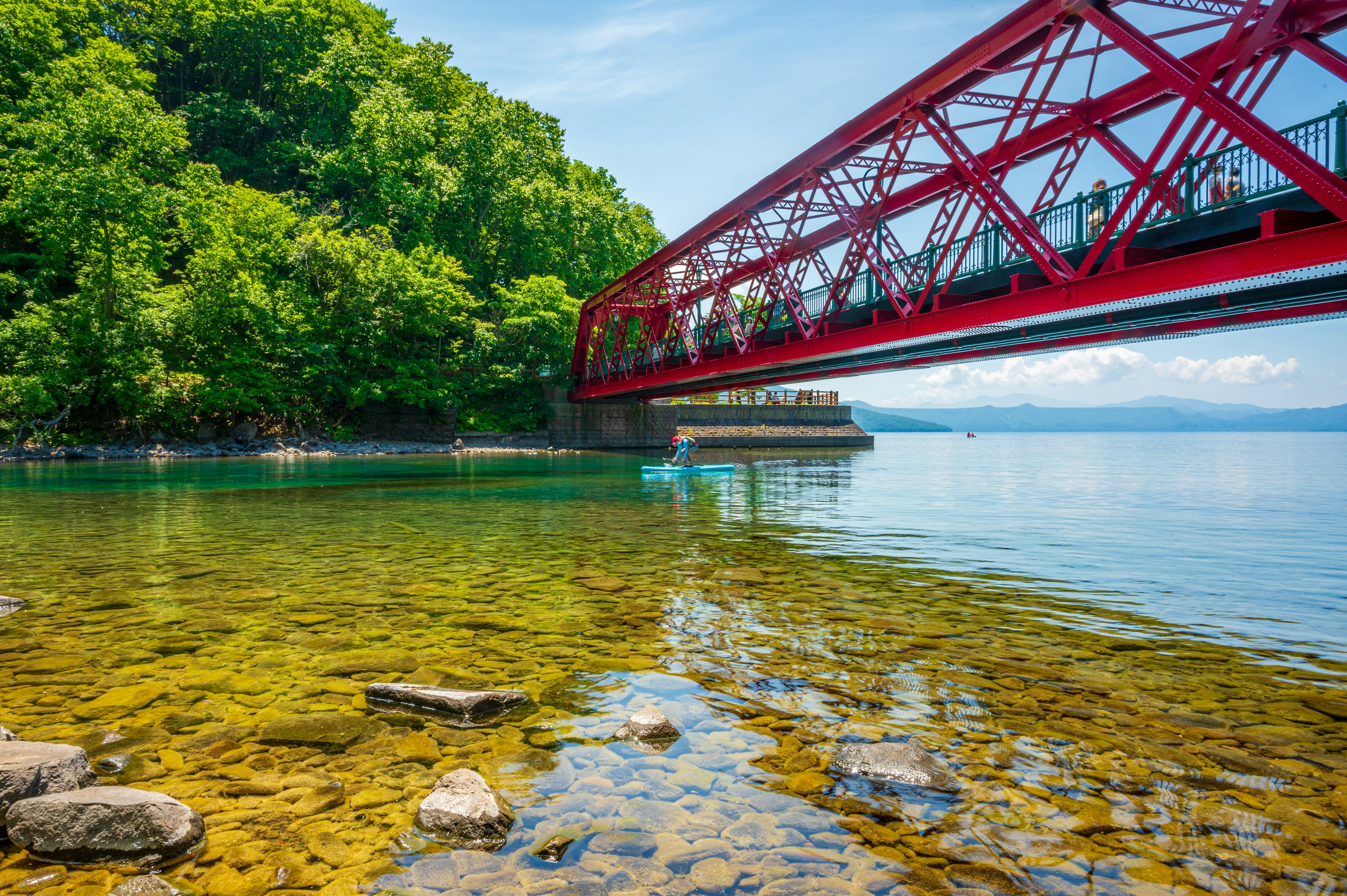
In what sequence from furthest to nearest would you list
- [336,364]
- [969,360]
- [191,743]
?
[336,364], [969,360], [191,743]

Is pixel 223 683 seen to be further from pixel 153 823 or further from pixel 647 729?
pixel 647 729

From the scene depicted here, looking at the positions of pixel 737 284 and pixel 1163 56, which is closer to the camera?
pixel 1163 56

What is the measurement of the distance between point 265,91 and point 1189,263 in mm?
78125

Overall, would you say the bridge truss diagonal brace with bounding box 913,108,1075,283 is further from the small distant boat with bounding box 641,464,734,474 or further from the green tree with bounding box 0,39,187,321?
the green tree with bounding box 0,39,187,321

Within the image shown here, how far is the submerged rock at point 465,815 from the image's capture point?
11.4ft

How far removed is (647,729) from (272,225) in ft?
165

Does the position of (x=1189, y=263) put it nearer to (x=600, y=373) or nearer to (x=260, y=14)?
(x=600, y=373)

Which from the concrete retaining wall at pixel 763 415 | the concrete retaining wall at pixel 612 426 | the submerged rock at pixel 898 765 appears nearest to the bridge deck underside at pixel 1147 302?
the submerged rock at pixel 898 765

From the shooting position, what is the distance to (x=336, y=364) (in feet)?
157

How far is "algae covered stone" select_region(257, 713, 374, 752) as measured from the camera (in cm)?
456

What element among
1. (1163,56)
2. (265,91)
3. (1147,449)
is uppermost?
(265,91)

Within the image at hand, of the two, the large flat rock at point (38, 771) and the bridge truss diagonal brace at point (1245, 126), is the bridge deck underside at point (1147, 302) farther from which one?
the large flat rock at point (38, 771)

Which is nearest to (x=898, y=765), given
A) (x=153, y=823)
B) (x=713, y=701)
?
(x=713, y=701)

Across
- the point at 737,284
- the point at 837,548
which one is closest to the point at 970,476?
the point at 737,284
